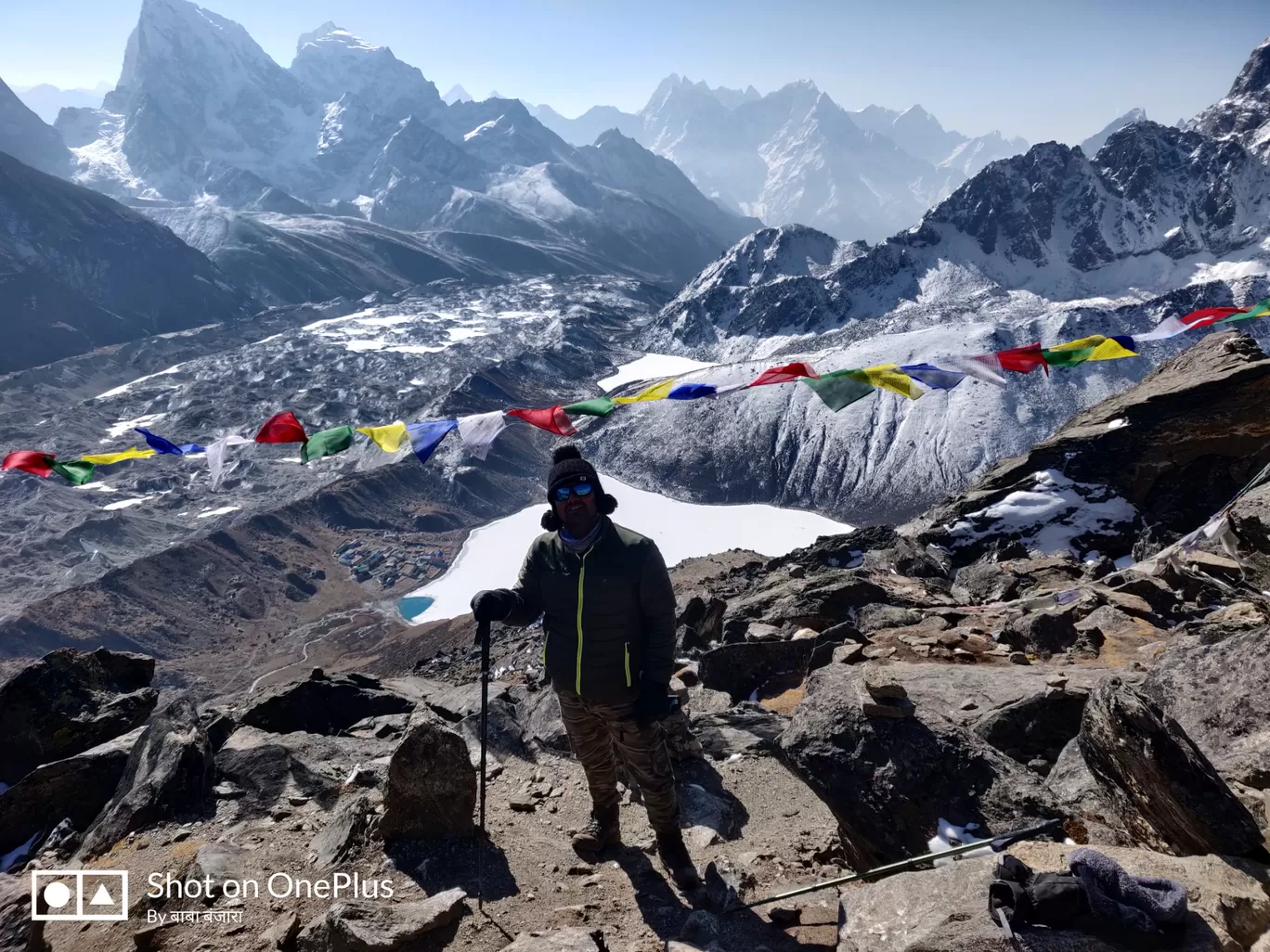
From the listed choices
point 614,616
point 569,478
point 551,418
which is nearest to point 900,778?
point 614,616

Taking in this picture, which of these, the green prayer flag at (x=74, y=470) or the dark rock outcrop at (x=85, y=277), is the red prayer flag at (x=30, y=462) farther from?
the dark rock outcrop at (x=85, y=277)

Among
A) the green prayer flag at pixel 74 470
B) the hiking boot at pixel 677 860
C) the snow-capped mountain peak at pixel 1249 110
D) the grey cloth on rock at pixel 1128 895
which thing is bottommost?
the hiking boot at pixel 677 860

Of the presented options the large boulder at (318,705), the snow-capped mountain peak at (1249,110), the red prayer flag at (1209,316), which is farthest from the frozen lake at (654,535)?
the snow-capped mountain peak at (1249,110)

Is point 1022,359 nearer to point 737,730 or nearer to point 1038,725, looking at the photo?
point 1038,725

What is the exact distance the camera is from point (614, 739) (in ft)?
18.8

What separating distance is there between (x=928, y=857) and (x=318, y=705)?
30.2 feet

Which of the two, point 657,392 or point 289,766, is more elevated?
point 657,392

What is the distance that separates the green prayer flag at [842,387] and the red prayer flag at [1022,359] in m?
2.96

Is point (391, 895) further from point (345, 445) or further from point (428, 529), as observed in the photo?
point (428, 529)

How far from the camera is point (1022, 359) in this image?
1266 centimetres

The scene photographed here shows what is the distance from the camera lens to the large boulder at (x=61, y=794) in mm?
7633

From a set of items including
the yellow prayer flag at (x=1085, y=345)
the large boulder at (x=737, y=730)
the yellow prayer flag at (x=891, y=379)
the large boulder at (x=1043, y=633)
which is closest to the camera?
the large boulder at (x=737, y=730)

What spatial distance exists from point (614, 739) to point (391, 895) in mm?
1944

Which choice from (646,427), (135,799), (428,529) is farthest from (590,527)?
(646,427)
